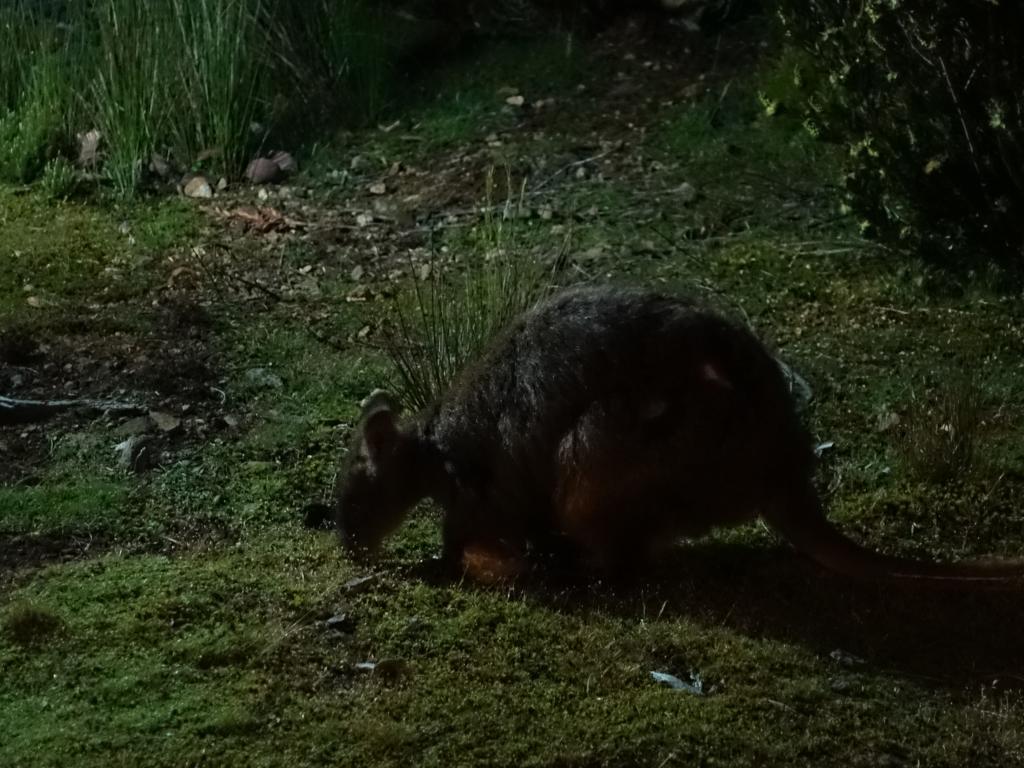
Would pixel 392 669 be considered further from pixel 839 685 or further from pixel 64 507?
pixel 64 507

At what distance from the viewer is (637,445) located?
444 centimetres

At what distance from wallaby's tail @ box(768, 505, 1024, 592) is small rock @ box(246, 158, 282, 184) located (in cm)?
479

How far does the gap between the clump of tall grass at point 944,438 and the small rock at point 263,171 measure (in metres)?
4.36

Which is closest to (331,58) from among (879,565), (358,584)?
(358,584)

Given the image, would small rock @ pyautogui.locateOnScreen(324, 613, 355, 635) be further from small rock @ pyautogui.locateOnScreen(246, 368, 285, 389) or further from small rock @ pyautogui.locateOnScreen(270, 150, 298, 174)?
small rock @ pyautogui.locateOnScreen(270, 150, 298, 174)

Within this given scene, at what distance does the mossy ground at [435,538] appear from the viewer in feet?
12.3

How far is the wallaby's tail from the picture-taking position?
4.32 metres

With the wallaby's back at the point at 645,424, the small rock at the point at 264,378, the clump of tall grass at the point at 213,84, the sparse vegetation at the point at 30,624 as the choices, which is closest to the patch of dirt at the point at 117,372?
the small rock at the point at 264,378

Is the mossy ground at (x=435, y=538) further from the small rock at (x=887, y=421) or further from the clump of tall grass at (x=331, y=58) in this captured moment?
the clump of tall grass at (x=331, y=58)

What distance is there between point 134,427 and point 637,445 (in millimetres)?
2105

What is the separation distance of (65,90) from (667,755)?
251 inches

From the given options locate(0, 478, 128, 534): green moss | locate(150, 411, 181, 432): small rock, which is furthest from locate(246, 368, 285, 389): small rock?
locate(0, 478, 128, 534): green moss

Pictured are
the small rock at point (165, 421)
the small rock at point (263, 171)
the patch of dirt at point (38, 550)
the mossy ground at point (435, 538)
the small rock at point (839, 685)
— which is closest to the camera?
the mossy ground at point (435, 538)

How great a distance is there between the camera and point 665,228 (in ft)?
24.8
